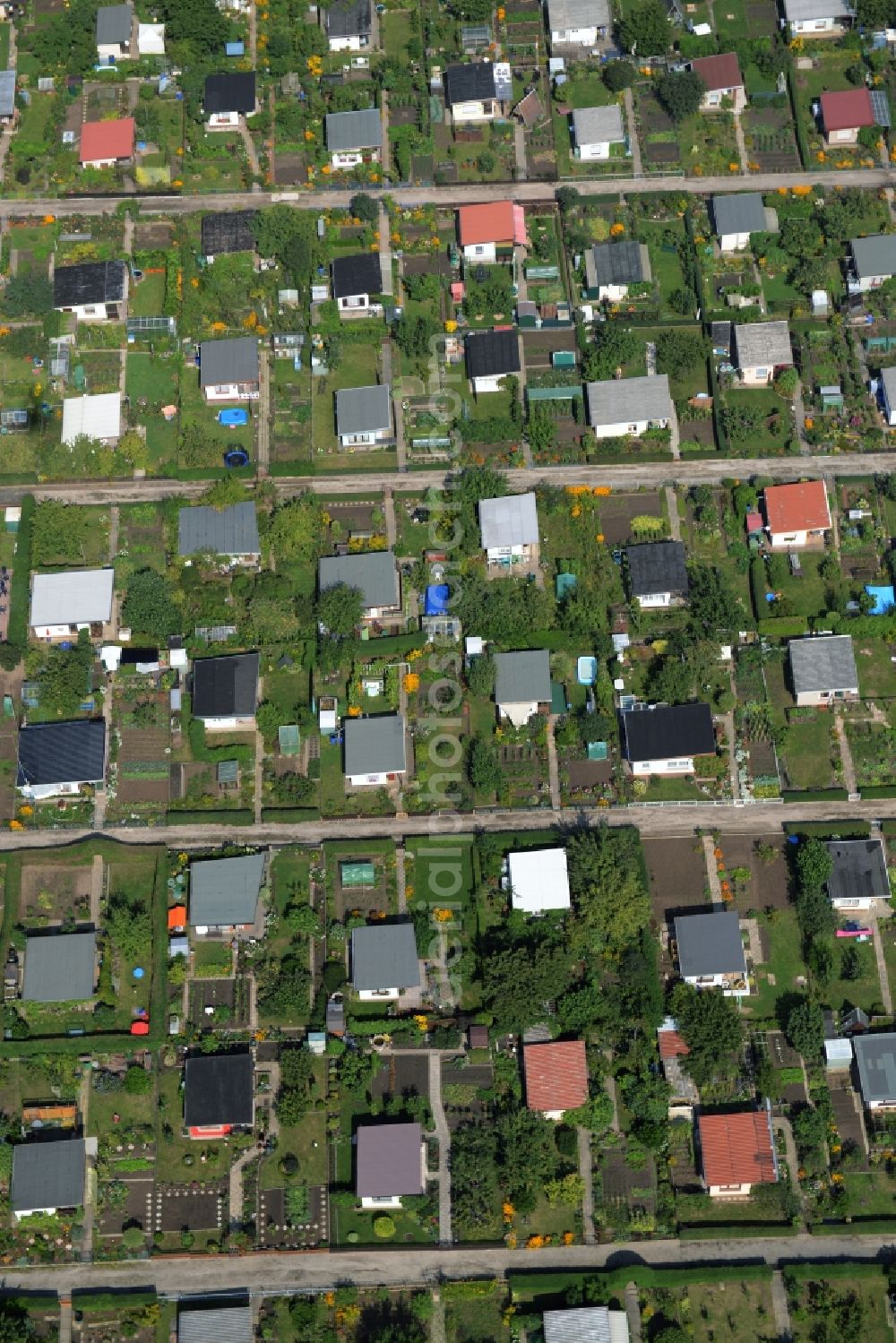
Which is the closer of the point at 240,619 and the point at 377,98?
the point at 240,619

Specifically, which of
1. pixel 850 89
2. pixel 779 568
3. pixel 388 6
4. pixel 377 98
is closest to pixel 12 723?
pixel 779 568

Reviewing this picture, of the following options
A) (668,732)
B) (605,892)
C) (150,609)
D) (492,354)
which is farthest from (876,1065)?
(492,354)

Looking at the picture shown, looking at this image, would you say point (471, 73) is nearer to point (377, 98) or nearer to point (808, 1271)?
point (377, 98)

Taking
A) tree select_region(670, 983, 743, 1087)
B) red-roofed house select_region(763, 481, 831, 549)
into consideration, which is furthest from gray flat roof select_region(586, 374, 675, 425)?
tree select_region(670, 983, 743, 1087)

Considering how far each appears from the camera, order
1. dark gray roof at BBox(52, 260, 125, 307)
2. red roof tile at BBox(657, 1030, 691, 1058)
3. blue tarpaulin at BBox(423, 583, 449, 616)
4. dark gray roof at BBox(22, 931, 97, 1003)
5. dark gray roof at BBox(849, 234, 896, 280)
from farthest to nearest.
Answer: dark gray roof at BBox(849, 234, 896, 280)
dark gray roof at BBox(52, 260, 125, 307)
blue tarpaulin at BBox(423, 583, 449, 616)
dark gray roof at BBox(22, 931, 97, 1003)
red roof tile at BBox(657, 1030, 691, 1058)

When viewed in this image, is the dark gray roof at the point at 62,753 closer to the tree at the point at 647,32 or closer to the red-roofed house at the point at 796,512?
the red-roofed house at the point at 796,512

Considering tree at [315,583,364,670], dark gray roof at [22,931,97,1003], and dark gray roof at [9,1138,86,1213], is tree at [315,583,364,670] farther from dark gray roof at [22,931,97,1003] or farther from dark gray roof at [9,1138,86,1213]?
dark gray roof at [9,1138,86,1213]
